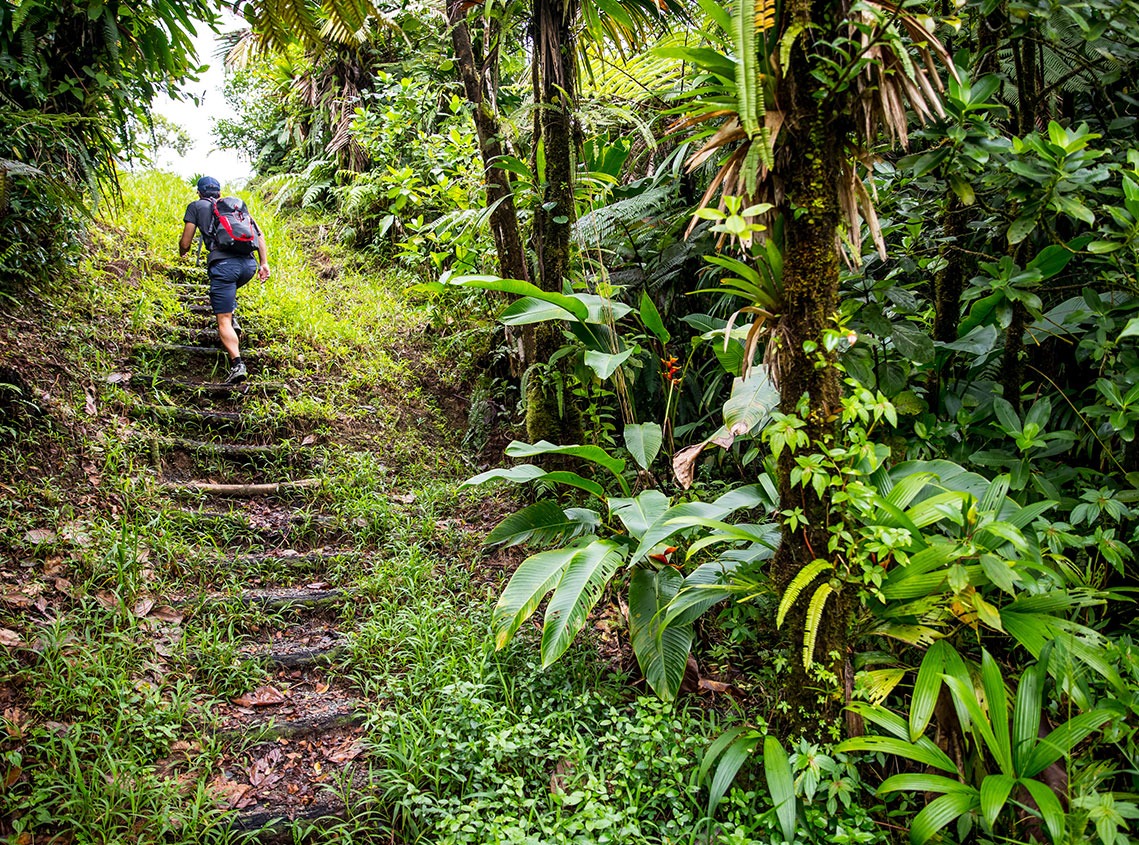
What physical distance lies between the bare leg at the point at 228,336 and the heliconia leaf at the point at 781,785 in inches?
177

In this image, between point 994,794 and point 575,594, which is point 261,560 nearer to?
point 575,594

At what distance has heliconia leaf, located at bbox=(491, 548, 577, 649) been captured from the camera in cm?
284

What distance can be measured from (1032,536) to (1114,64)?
218 centimetres

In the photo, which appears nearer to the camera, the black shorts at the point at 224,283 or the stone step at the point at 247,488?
the stone step at the point at 247,488

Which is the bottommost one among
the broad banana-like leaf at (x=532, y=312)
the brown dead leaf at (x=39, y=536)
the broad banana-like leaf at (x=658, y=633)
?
the broad banana-like leaf at (x=658, y=633)

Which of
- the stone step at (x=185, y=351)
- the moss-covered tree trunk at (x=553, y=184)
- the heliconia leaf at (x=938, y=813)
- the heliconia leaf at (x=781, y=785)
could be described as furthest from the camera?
the stone step at (x=185, y=351)

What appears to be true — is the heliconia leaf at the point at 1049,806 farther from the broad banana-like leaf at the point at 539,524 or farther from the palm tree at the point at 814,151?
the broad banana-like leaf at the point at 539,524

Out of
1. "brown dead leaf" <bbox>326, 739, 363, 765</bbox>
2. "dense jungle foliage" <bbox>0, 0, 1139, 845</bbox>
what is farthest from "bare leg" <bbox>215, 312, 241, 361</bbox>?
"brown dead leaf" <bbox>326, 739, 363, 765</bbox>

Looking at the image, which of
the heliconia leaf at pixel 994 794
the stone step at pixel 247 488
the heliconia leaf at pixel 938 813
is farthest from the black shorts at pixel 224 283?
the heliconia leaf at pixel 994 794

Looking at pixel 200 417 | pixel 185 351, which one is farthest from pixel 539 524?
pixel 185 351

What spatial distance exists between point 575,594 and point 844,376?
1.51 metres

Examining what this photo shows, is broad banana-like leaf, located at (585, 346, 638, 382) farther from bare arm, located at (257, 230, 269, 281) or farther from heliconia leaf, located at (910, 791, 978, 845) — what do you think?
bare arm, located at (257, 230, 269, 281)

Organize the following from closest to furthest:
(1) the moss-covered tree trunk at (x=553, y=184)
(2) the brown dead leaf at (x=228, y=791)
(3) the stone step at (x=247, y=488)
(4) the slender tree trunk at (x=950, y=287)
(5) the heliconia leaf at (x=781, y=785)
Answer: (5) the heliconia leaf at (x=781, y=785)
(2) the brown dead leaf at (x=228, y=791)
(4) the slender tree trunk at (x=950, y=287)
(1) the moss-covered tree trunk at (x=553, y=184)
(3) the stone step at (x=247, y=488)

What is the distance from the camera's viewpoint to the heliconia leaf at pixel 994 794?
200 centimetres
